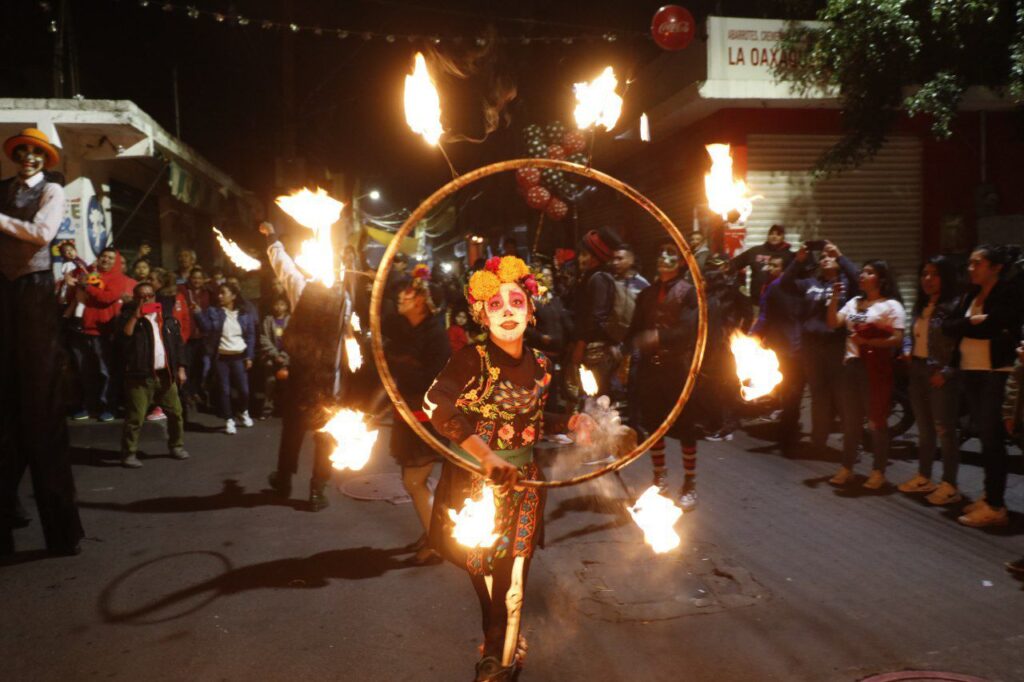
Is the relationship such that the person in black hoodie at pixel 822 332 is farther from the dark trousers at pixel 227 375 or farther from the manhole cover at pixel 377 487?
the dark trousers at pixel 227 375

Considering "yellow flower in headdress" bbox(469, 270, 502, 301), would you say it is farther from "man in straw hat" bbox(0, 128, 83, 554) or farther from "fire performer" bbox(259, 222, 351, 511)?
"man in straw hat" bbox(0, 128, 83, 554)

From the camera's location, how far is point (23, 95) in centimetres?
1516

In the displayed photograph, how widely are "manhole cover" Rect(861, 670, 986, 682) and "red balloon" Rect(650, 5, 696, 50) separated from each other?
413 inches

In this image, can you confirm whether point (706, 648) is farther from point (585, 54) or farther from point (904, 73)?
point (585, 54)

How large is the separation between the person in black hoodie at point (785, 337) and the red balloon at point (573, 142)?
17.0 ft

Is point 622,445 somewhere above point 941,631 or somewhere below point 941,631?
above

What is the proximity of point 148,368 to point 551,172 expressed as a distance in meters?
9.08

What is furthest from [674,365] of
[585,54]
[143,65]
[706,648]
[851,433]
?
[143,65]

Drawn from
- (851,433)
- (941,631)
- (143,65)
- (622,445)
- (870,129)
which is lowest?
(941,631)

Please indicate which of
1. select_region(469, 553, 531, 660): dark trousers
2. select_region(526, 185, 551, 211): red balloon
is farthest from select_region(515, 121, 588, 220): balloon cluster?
select_region(469, 553, 531, 660): dark trousers

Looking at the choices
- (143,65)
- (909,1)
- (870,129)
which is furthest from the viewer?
(143,65)

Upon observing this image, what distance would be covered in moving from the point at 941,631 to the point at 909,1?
1100 cm

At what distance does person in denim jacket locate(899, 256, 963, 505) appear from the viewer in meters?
6.30

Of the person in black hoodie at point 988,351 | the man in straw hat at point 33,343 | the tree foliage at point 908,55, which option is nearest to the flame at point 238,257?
the man in straw hat at point 33,343
